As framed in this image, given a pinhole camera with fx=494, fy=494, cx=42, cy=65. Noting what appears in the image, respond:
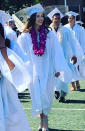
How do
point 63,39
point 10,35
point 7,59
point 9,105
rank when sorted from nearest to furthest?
point 7,59, point 9,105, point 10,35, point 63,39

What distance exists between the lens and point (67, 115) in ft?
30.1

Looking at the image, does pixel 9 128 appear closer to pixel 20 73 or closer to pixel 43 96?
pixel 20 73

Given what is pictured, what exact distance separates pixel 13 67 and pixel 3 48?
0.87ft

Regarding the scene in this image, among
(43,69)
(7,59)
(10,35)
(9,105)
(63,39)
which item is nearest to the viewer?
(7,59)

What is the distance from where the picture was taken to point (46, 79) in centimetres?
789

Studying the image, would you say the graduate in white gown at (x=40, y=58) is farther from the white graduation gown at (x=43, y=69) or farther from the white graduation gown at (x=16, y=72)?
the white graduation gown at (x=16, y=72)

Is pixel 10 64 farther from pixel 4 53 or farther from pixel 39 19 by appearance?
pixel 39 19

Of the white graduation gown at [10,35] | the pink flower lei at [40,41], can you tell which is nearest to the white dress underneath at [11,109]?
the white graduation gown at [10,35]

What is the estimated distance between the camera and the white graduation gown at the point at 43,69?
784 centimetres

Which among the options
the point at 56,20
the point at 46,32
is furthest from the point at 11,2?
the point at 46,32

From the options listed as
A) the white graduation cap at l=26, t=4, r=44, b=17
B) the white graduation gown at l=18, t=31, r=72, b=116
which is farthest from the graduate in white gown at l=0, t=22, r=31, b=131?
the white graduation cap at l=26, t=4, r=44, b=17

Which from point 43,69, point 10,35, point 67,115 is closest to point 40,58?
point 43,69

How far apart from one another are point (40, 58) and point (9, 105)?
76.6 inches

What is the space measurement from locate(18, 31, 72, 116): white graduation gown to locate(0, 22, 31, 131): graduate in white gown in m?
1.62
